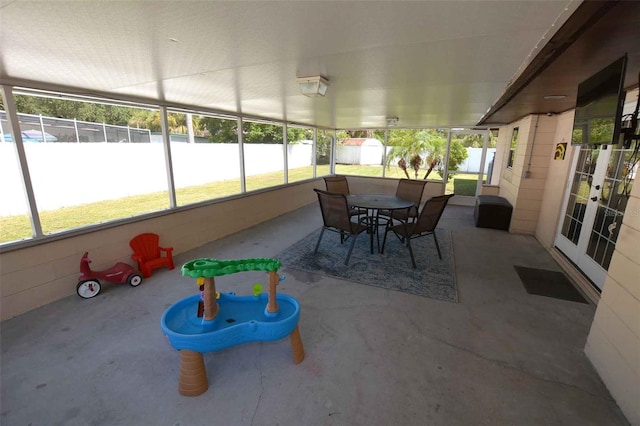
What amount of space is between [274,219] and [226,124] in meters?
7.45


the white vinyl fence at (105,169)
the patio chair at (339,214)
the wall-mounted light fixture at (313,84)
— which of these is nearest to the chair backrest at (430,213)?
the patio chair at (339,214)

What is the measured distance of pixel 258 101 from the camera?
3.60 m

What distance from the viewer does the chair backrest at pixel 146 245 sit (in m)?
3.18

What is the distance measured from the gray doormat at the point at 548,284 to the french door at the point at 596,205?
24 cm

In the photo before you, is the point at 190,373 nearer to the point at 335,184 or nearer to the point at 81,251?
the point at 81,251

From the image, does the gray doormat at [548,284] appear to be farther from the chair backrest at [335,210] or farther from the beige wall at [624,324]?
the chair backrest at [335,210]

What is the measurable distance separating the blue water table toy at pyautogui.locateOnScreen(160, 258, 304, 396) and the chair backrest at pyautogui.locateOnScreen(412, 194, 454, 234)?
7.03ft

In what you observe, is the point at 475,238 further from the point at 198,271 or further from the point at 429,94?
the point at 198,271

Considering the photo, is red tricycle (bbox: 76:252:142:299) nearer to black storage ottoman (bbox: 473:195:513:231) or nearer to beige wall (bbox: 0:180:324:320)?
beige wall (bbox: 0:180:324:320)

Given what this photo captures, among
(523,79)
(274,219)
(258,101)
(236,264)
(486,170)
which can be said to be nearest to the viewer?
(236,264)

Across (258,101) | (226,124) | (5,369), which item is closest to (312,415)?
(5,369)

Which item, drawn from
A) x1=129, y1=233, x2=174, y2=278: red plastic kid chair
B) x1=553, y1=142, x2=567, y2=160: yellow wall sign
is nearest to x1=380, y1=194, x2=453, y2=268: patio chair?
x1=553, y1=142, x2=567, y2=160: yellow wall sign

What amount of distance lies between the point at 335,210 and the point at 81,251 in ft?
9.28

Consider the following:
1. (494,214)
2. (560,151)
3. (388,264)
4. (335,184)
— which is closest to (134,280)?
(388,264)
